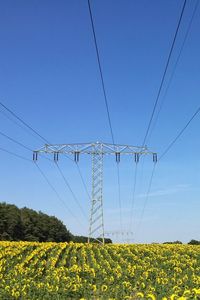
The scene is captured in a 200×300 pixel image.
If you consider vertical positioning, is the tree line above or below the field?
above

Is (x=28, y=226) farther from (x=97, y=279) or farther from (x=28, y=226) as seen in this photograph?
(x=97, y=279)

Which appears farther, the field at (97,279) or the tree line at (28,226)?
the tree line at (28,226)

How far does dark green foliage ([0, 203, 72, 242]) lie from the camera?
95.9 metres

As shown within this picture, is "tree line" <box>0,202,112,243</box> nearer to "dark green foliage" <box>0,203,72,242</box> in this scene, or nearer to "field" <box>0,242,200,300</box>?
"dark green foliage" <box>0,203,72,242</box>

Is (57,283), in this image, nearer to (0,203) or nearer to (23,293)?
(23,293)

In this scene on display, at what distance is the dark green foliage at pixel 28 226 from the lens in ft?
315

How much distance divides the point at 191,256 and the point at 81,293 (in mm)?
21235

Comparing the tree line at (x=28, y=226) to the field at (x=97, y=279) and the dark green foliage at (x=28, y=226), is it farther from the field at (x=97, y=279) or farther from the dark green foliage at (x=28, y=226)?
the field at (x=97, y=279)

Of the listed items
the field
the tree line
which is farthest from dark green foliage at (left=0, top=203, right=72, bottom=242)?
the field

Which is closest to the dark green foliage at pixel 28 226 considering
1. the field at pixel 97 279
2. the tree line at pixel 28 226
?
the tree line at pixel 28 226

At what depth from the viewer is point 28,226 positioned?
10588cm

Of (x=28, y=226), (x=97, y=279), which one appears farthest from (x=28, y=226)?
(x=97, y=279)

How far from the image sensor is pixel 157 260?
31344mm

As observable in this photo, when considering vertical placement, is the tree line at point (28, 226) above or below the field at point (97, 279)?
above
